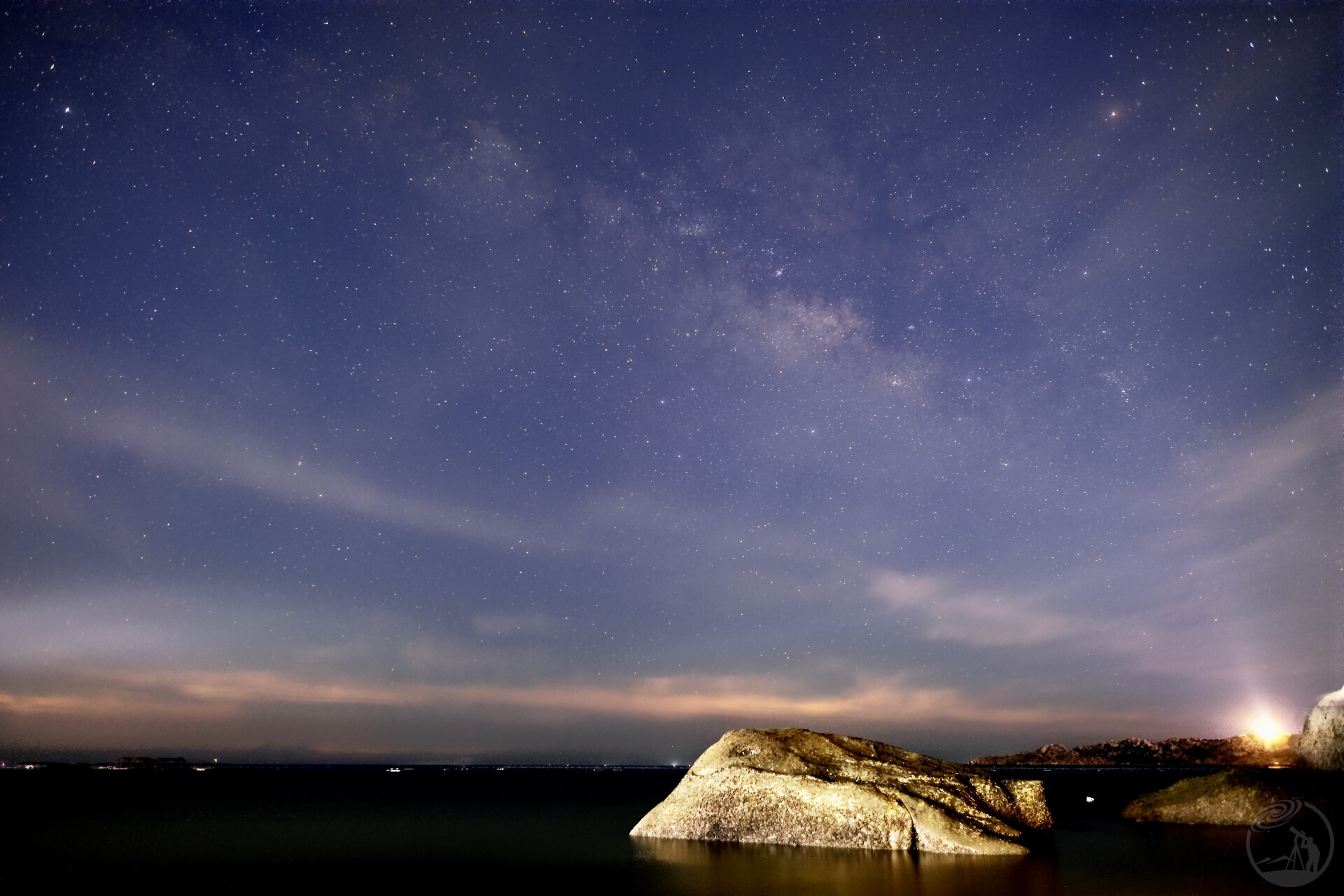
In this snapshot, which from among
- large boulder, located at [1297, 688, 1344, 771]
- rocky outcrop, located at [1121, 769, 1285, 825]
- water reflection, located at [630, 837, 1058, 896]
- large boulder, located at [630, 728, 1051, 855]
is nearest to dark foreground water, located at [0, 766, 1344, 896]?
water reflection, located at [630, 837, 1058, 896]

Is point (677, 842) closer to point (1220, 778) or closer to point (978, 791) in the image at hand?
point (978, 791)

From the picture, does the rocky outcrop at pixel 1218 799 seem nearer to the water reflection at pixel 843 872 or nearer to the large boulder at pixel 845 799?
the large boulder at pixel 845 799

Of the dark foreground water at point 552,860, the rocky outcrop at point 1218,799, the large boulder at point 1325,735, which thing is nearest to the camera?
the dark foreground water at point 552,860

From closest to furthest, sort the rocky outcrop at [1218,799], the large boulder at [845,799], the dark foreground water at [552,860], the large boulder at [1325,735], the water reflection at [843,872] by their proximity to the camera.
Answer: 1. the water reflection at [843,872]
2. the dark foreground water at [552,860]
3. the large boulder at [845,799]
4. the rocky outcrop at [1218,799]
5. the large boulder at [1325,735]

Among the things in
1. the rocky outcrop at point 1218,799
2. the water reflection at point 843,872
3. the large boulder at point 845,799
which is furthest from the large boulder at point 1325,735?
the water reflection at point 843,872

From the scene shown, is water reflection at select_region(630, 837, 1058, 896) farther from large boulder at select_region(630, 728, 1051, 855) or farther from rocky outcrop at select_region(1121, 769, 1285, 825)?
rocky outcrop at select_region(1121, 769, 1285, 825)

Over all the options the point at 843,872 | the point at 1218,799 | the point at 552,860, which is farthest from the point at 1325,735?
the point at 552,860

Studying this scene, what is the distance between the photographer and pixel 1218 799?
3703cm

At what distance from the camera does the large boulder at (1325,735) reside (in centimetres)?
4556

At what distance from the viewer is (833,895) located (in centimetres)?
2155

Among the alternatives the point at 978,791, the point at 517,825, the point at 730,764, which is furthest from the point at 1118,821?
the point at 517,825

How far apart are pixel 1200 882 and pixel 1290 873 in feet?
16.2

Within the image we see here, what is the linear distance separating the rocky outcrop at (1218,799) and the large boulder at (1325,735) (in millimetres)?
11540

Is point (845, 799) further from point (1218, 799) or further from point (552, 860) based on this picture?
point (1218, 799)
